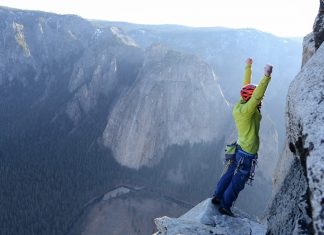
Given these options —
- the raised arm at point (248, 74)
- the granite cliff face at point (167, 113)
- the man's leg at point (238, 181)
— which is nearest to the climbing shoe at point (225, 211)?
the man's leg at point (238, 181)

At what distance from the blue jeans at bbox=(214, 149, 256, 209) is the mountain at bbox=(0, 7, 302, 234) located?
71.9 m

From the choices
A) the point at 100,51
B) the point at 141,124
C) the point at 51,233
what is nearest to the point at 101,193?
the point at 51,233

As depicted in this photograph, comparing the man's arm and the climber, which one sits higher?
the man's arm

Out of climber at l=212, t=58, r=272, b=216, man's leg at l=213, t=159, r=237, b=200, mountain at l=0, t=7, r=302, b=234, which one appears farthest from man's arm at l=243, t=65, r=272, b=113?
mountain at l=0, t=7, r=302, b=234

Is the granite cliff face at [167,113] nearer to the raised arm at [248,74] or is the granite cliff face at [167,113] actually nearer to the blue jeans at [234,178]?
the raised arm at [248,74]

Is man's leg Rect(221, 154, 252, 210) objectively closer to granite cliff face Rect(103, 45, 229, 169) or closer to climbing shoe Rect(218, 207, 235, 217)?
climbing shoe Rect(218, 207, 235, 217)

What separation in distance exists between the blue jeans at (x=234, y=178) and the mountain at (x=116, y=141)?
7187 cm

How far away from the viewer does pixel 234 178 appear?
1407 centimetres

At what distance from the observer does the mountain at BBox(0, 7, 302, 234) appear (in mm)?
93812

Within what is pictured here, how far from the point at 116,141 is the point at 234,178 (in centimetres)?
11265

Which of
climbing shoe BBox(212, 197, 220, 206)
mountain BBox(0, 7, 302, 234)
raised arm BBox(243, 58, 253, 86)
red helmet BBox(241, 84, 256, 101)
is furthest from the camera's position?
mountain BBox(0, 7, 302, 234)

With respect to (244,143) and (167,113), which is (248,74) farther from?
(167,113)

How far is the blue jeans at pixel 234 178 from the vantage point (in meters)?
13.8

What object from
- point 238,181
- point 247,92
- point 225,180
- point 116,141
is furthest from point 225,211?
point 116,141
